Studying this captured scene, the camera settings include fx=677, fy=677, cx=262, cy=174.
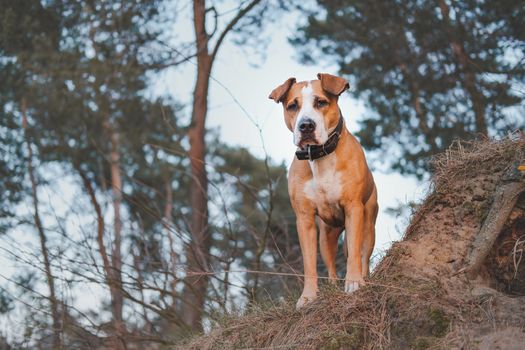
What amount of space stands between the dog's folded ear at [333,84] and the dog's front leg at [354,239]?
101 centimetres

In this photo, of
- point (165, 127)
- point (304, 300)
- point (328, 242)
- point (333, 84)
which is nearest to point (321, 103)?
point (333, 84)

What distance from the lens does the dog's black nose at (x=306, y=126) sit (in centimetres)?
569

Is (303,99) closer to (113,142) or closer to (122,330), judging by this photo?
(122,330)

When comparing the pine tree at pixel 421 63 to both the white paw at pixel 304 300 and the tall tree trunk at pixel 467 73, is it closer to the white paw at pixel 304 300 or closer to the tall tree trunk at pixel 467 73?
the tall tree trunk at pixel 467 73

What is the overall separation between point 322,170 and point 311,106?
575 mm

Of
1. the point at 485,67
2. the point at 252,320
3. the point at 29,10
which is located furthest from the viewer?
the point at 29,10

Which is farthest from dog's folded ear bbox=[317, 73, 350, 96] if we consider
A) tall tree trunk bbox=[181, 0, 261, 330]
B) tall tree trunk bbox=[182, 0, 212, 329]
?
tall tree trunk bbox=[181, 0, 261, 330]

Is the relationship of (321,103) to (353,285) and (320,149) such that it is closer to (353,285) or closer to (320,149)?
(320,149)

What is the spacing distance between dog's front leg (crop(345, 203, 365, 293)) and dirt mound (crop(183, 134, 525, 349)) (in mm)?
203

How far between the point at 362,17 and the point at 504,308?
1145cm

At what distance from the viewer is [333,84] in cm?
600

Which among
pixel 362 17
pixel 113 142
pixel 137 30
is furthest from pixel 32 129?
pixel 362 17

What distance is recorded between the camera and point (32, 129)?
19.1m

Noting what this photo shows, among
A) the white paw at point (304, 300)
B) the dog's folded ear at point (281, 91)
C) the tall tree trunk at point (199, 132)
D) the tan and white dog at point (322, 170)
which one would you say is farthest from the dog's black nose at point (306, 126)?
the tall tree trunk at point (199, 132)
